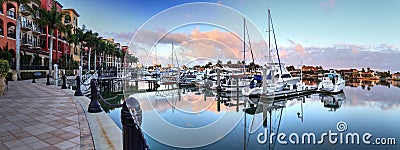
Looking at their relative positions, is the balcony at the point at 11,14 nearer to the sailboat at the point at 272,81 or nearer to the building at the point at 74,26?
the building at the point at 74,26

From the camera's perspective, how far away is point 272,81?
19031 millimetres

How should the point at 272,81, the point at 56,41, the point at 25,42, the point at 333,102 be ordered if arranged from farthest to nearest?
the point at 56,41 < the point at 25,42 < the point at 272,81 < the point at 333,102

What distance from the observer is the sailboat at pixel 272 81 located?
632 inches

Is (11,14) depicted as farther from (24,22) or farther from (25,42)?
(25,42)

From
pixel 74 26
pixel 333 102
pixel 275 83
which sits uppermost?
pixel 74 26

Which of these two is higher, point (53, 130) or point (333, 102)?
point (53, 130)

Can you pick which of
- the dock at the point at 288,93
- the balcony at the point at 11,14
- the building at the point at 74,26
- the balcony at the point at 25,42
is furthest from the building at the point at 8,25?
the dock at the point at 288,93

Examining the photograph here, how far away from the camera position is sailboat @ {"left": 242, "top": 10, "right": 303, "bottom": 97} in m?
16.1

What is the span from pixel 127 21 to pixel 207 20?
262 cm

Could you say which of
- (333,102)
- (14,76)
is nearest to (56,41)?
(14,76)

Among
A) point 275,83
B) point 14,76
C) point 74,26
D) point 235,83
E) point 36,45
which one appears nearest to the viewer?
point 275,83

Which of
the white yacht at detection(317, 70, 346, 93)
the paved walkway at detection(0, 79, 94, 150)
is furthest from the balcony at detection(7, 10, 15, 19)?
the white yacht at detection(317, 70, 346, 93)

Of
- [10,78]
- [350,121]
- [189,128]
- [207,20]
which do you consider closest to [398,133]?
[350,121]

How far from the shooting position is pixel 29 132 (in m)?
3.98
